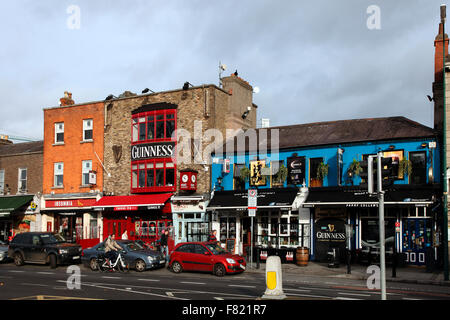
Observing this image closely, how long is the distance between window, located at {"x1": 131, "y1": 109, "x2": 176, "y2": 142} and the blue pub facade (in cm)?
393

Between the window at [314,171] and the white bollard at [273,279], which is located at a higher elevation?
the window at [314,171]

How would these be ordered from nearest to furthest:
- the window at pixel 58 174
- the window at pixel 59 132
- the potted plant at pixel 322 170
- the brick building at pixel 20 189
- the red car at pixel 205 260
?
the red car at pixel 205 260
the potted plant at pixel 322 170
the window at pixel 58 174
the brick building at pixel 20 189
the window at pixel 59 132

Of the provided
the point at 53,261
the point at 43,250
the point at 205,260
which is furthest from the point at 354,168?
the point at 43,250

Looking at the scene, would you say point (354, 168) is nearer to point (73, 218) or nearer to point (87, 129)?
point (87, 129)

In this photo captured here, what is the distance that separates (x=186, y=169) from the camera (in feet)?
102

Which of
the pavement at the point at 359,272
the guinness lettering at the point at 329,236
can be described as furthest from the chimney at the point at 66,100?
the guinness lettering at the point at 329,236

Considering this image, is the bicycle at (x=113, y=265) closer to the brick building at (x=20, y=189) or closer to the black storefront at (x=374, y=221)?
the black storefront at (x=374, y=221)

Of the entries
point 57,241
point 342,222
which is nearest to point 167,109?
point 57,241

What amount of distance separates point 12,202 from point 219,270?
21740 mm

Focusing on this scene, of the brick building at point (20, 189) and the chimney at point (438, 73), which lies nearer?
the chimney at point (438, 73)

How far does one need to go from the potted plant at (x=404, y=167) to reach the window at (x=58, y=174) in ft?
78.3

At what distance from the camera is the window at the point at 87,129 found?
3581 centimetres

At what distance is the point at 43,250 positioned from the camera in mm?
26156

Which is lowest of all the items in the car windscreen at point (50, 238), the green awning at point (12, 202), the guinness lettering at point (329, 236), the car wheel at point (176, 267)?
the car wheel at point (176, 267)
